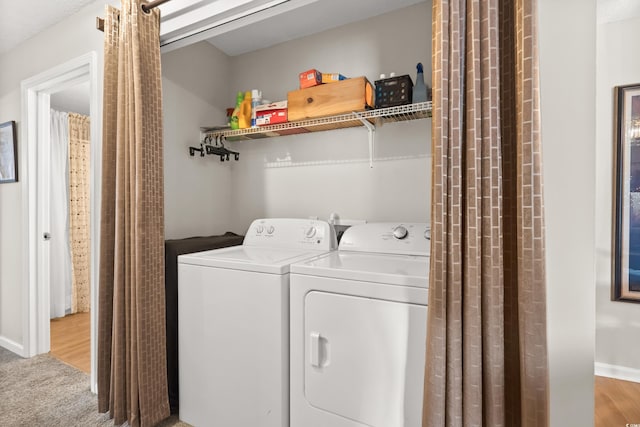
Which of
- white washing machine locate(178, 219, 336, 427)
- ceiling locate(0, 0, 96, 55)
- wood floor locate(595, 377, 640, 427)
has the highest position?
ceiling locate(0, 0, 96, 55)

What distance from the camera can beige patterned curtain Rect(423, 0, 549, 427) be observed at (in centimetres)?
89

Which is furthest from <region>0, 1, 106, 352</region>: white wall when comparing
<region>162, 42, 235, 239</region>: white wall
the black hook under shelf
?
the black hook under shelf

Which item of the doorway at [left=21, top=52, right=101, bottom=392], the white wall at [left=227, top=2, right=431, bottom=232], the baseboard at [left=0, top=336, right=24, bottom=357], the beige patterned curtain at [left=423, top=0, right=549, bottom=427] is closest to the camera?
the beige patterned curtain at [left=423, top=0, right=549, bottom=427]

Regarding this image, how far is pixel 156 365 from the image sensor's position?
5.56 ft

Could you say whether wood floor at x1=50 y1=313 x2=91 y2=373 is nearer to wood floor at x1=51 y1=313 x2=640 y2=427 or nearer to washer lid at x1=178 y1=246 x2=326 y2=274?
wood floor at x1=51 y1=313 x2=640 y2=427

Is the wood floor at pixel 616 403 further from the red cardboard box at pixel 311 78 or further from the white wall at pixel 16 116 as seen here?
the white wall at pixel 16 116

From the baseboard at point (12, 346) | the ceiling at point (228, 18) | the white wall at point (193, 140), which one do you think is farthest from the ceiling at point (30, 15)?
the baseboard at point (12, 346)

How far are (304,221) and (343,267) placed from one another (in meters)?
0.66

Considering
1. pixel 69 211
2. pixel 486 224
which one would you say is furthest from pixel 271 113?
pixel 69 211

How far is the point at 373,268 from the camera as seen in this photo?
1.34 meters

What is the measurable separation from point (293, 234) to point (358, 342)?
0.86m

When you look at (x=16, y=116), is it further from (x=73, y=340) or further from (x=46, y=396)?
(x=46, y=396)

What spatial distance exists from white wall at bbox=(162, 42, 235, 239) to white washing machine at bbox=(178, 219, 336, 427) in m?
0.58

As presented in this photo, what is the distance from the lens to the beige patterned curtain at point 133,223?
1629 millimetres
